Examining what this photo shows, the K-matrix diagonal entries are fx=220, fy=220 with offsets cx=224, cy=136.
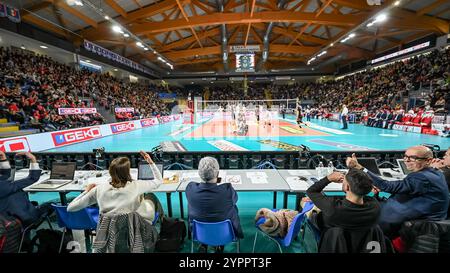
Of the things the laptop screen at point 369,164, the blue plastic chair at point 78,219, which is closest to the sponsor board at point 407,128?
the laptop screen at point 369,164

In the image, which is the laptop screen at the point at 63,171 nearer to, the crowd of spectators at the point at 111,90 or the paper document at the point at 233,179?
the paper document at the point at 233,179

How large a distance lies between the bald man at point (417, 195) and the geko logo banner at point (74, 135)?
39.2 ft

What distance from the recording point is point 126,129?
16.7 m

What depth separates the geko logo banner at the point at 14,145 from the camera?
24.7 ft

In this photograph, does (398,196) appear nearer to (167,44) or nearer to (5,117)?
(5,117)

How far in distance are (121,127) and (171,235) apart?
586 inches

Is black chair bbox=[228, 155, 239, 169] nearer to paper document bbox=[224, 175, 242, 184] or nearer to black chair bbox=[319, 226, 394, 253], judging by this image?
paper document bbox=[224, 175, 242, 184]

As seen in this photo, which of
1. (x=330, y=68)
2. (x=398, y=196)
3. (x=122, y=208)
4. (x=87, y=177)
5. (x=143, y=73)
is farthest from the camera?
(x=330, y=68)

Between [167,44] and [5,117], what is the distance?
55.5 ft

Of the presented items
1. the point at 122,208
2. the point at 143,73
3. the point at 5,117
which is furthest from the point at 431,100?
the point at 143,73

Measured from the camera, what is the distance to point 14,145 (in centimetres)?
796

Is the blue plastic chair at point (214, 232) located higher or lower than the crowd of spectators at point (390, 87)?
lower
